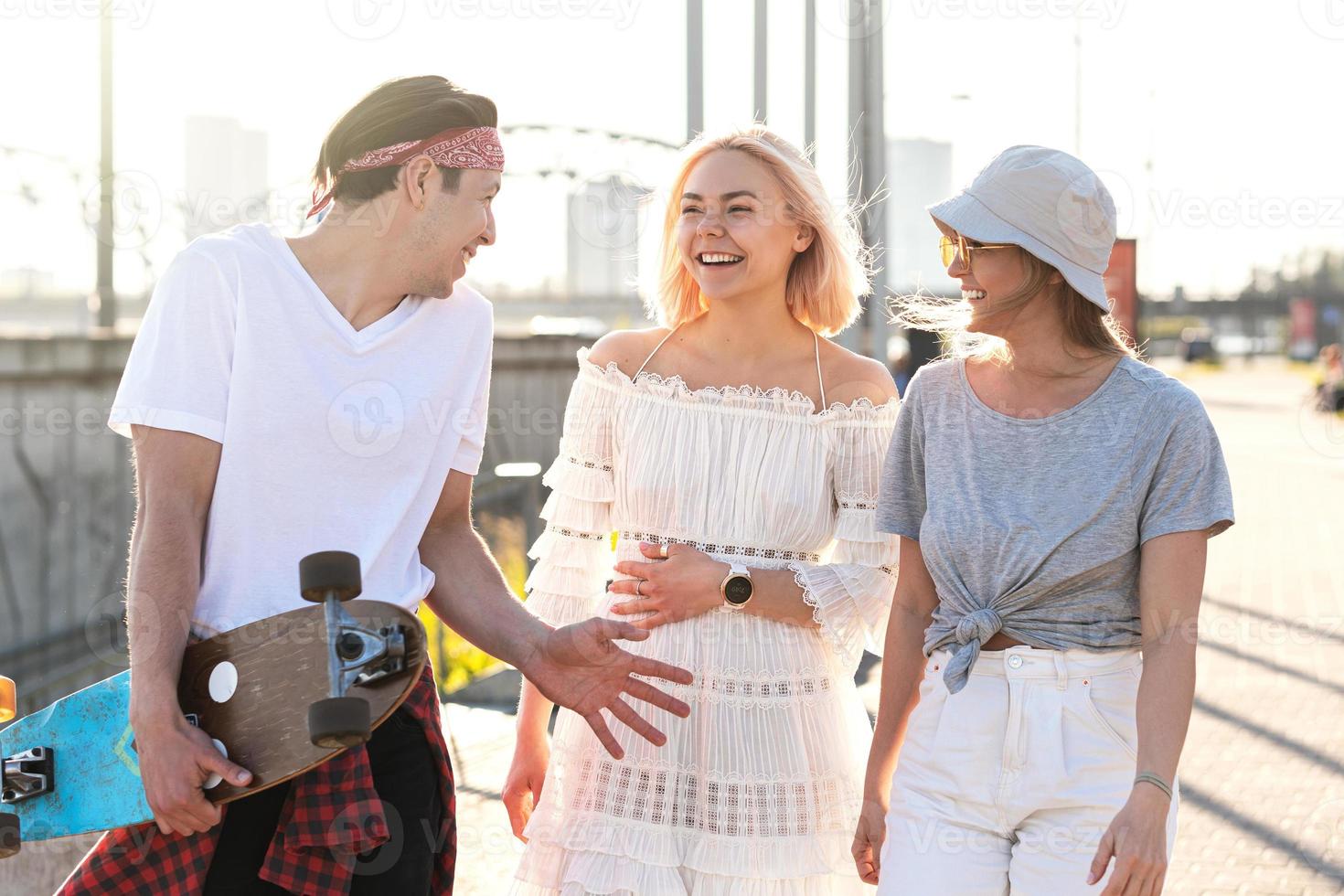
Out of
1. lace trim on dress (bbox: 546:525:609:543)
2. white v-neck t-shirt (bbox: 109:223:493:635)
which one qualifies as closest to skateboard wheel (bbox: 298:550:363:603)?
white v-neck t-shirt (bbox: 109:223:493:635)

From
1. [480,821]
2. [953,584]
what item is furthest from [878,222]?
[953,584]

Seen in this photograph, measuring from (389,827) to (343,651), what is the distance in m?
0.46

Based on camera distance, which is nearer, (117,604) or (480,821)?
(480,821)

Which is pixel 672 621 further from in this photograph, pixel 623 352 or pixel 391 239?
pixel 391 239

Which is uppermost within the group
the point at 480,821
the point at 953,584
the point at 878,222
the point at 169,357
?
the point at 878,222

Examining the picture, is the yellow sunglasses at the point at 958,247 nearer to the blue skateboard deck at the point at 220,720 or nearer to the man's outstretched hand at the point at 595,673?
the man's outstretched hand at the point at 595,673

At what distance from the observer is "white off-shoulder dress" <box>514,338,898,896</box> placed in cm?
324

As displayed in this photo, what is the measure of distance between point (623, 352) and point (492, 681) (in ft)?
17.2

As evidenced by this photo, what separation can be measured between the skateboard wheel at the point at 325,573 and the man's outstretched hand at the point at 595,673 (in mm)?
766

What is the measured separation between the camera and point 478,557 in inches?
115

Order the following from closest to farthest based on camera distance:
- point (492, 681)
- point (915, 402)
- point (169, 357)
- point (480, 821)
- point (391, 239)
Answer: point (169, 357) < point (391, 239) < point (915, 402) < point (480, 821) < point (492, 681)

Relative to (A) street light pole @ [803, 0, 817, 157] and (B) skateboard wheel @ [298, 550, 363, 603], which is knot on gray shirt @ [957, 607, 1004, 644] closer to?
(B) skateboard wheel @ [298, 550, 363, 603]

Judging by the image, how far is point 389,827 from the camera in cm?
256

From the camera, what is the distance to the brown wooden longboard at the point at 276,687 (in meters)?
2.28
